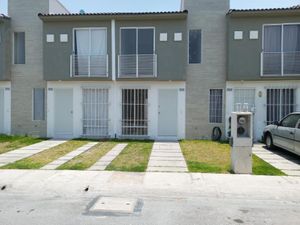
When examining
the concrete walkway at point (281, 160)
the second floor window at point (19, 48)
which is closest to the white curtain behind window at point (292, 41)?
the concrete walkway at point (281, 160)

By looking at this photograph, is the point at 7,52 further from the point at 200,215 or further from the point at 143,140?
the point at 200,215

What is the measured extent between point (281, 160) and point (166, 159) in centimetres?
401

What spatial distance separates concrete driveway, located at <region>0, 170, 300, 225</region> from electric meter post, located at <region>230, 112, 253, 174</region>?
0.48 metres

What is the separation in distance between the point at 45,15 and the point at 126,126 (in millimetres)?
7196

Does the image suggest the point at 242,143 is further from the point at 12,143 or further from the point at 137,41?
the point at 12,143

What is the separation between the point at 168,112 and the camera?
49.8 feet

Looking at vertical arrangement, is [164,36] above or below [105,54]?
above

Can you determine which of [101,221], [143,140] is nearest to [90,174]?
[101,221]

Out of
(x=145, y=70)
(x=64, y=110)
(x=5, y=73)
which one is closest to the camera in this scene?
(x=145, y=70)

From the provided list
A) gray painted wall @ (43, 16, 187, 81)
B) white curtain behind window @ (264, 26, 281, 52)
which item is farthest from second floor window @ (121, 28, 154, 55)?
white curtain behind window @ (264, 26, 281, 52)

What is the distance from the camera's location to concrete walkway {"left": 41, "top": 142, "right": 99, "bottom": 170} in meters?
8.59

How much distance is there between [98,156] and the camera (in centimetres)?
1025

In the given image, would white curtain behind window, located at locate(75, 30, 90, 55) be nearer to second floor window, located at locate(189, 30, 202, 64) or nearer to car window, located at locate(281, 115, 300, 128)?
second floor window, located at locate(189, 30, 202, 64)

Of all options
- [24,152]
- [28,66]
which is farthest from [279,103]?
[28,66]
